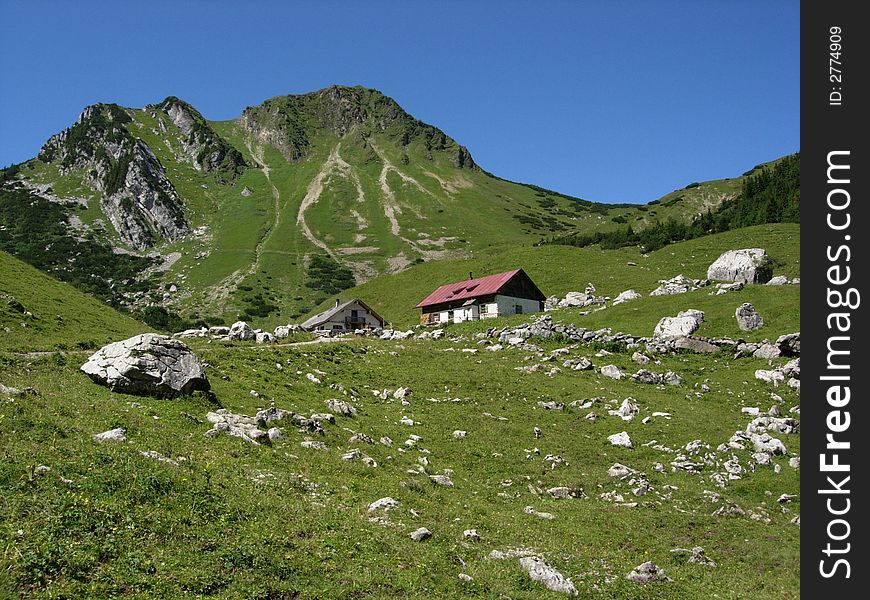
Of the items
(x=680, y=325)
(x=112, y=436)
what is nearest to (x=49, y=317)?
(x=112, y=436)

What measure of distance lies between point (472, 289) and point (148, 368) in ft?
226

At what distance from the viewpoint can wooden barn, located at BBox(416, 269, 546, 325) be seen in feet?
278

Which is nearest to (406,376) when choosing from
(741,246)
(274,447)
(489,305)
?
(274,447)

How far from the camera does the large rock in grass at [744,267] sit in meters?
71.5

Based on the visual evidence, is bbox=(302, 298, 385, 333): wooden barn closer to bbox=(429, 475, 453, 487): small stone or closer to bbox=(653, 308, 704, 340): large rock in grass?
bbox=(653, 308, 704, 340): large rock in grass

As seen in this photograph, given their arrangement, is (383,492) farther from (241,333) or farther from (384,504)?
(241,333)

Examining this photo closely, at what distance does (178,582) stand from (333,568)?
11.1 ft

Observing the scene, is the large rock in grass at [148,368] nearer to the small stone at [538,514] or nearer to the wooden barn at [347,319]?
the small stone at [538,514]

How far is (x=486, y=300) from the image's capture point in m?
85.8

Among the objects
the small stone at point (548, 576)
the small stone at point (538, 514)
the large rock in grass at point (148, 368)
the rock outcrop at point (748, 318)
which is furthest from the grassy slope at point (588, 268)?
the small stone at point (548, 576)

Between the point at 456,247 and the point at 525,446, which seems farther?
the point at 456,247
